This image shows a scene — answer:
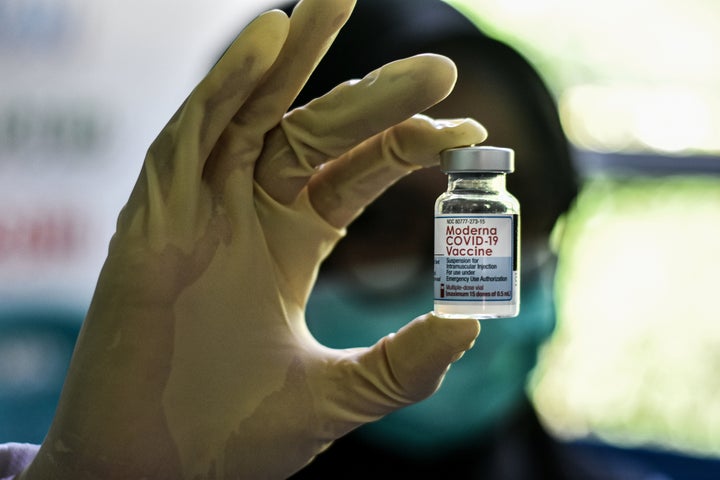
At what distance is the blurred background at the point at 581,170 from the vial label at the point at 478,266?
82 centimetres

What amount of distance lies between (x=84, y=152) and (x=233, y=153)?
2.88 feet

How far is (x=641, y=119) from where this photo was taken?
1901 millimetres

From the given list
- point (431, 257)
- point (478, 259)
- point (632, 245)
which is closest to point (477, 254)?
point (478, 259)

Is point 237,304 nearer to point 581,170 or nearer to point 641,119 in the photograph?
point 581,170

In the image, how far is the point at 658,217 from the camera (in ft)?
6.33

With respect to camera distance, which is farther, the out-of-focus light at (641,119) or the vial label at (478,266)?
the out-of-focus light at (641,119)

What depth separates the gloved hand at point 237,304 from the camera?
779mm

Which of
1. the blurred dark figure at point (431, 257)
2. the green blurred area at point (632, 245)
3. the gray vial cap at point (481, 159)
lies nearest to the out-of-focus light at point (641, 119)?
the green blurred area at point (632, 245)

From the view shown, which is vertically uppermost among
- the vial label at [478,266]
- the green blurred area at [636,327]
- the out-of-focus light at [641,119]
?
the out-of-focus light at [641,119]

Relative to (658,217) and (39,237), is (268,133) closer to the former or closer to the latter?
(39,237)

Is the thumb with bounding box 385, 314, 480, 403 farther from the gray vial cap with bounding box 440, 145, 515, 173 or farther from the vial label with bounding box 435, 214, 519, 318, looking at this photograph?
the gray vial cap with bounding box 440, 145, 515, 173

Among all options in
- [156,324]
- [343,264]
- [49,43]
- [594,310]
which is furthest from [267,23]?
[594,310]

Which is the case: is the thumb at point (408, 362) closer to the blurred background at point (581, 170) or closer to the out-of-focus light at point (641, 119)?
the blurred background at point (581, 170)

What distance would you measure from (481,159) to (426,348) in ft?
0.63
